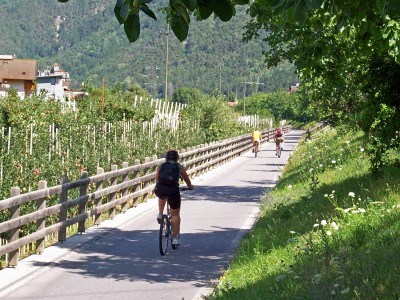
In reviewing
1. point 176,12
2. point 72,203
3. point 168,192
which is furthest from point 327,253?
point 72,203

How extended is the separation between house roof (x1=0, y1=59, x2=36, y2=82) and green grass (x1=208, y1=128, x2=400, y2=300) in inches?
4169

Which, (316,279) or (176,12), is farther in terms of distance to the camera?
Answer: (316,279)

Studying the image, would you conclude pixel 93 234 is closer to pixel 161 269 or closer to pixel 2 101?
pixel 161 269

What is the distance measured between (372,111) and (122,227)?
537cm

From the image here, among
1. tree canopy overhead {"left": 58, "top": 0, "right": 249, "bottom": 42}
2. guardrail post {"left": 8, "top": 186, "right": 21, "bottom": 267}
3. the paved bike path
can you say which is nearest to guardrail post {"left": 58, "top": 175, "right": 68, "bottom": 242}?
the paved bike path

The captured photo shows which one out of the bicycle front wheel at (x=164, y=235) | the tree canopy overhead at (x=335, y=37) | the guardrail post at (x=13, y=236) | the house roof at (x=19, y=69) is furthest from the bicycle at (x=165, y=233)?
the house roof at (x=19, y=69)

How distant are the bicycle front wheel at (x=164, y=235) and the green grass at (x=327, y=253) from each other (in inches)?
47.3

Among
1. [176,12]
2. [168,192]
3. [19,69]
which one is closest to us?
[176,12]

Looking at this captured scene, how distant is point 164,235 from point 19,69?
110701mm

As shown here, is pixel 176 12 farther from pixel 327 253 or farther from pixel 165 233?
pixel 165 233

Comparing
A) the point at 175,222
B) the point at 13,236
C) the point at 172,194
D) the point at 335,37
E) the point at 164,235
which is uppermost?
the point at 335,37

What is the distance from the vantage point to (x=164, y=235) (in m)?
14.3

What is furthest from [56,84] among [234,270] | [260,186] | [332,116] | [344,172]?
[234,270]

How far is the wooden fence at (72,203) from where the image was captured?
12.6 m
